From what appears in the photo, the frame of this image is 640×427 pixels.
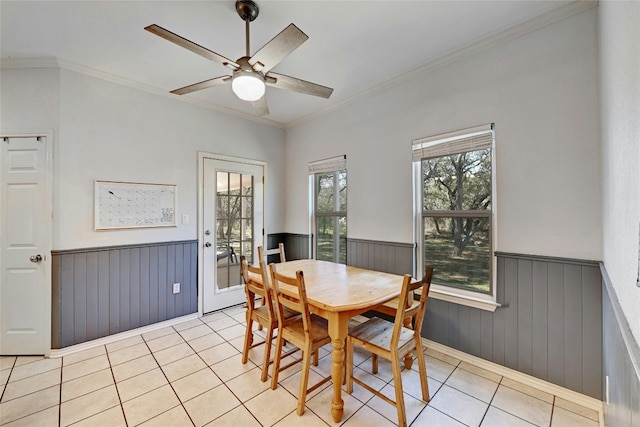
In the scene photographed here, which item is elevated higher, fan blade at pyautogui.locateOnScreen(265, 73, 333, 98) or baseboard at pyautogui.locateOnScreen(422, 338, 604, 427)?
fan blade at pyautogui.locateOnScreen(265, 73, 333, 98)

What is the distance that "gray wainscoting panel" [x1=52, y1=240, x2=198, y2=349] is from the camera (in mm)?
2477

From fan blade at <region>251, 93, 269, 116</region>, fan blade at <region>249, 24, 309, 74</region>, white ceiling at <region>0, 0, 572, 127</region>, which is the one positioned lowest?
fan blade at <region>251, 93, 269, 116</region>

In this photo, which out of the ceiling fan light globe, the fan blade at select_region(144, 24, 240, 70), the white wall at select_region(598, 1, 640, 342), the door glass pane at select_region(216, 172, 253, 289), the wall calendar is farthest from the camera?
the door glass pane at select_region(216, 172, 253, 289)

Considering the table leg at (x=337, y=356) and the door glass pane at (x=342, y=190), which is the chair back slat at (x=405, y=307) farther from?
the door glass pane at (x=342, y=190)

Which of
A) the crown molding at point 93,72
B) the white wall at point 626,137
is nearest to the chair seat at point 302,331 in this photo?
the white wall at point 626,137

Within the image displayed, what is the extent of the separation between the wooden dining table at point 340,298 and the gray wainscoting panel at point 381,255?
1.42 ft

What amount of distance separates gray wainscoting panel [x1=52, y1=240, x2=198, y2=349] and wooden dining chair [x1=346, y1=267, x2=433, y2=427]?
2.28 meters

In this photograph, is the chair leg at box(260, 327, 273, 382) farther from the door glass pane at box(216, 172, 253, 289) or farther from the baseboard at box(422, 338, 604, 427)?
the door glass pane at box(216, 172, 253, 289)

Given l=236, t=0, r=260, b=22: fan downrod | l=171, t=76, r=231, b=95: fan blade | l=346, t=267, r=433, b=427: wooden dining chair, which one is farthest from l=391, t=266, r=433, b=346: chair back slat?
l=236, t=0, r=260, b=22: fan downrod

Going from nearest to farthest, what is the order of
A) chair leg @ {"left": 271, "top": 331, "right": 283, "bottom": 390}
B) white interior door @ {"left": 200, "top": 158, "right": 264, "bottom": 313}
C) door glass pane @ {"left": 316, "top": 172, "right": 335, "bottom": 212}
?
1. chair leg @ {"left": 271, "top": 331, "right": 283, "bottom": 390}
2. white interior door @ {"left": 200, "top": 158, "right": 264, "bottom": 313}
3. door glass pane @ {"left": 316, "top": 172, "right": 335, "bottom": 212}

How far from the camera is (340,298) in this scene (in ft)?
5.84

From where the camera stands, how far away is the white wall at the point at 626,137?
2.48ft

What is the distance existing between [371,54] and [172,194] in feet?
8.51

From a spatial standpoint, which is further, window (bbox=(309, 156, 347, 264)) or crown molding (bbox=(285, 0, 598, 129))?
window (bbox=(309, 156, 347, 264))
